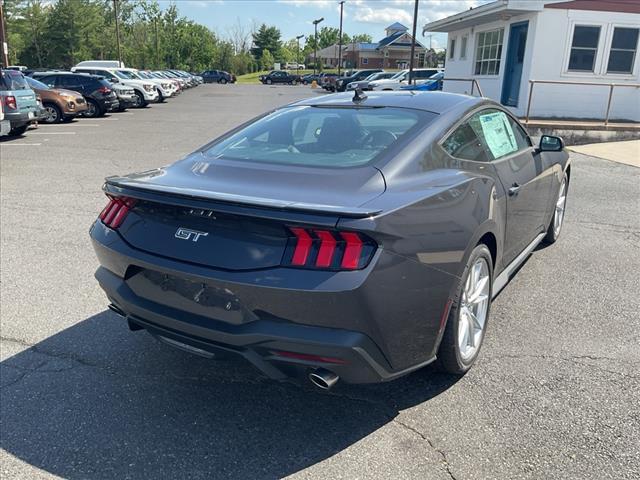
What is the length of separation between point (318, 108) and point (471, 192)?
130 centimetres

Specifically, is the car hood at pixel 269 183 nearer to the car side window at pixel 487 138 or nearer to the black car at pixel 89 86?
the car side window at pixel 487 138

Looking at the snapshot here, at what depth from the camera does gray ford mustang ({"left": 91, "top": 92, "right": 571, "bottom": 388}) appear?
91.3 inches

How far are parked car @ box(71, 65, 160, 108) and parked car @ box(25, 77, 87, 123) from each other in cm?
679

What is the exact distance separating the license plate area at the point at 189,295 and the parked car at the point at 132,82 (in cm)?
2411

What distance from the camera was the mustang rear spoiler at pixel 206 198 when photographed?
2.30 m

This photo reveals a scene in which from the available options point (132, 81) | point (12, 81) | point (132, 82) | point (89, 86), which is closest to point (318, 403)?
point (12, 81)

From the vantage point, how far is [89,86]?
20031 millimetres

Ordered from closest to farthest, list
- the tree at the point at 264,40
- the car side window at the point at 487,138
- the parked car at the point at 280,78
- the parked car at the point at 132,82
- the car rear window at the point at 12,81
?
the car side window at the point at 487,138 → the car rear window at the point at 12,81 → the parked car at the point at 132,82 → the parked car at the point at 280,78 → the tree at the point at 264,40

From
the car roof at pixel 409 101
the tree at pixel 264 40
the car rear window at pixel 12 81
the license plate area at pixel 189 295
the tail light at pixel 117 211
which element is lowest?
the license plate area at pixel 189 295

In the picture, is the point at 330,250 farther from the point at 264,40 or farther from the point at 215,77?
the point at 264,40

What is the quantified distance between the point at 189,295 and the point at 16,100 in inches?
515

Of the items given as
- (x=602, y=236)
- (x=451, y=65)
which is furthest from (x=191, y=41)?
(x=602, y=236)

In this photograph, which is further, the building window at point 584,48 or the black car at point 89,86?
the black car at point 89,86

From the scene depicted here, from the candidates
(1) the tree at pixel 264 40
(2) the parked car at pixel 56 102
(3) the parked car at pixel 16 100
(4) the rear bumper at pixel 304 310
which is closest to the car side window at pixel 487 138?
(4) the rear bumper at pixel 304 310
